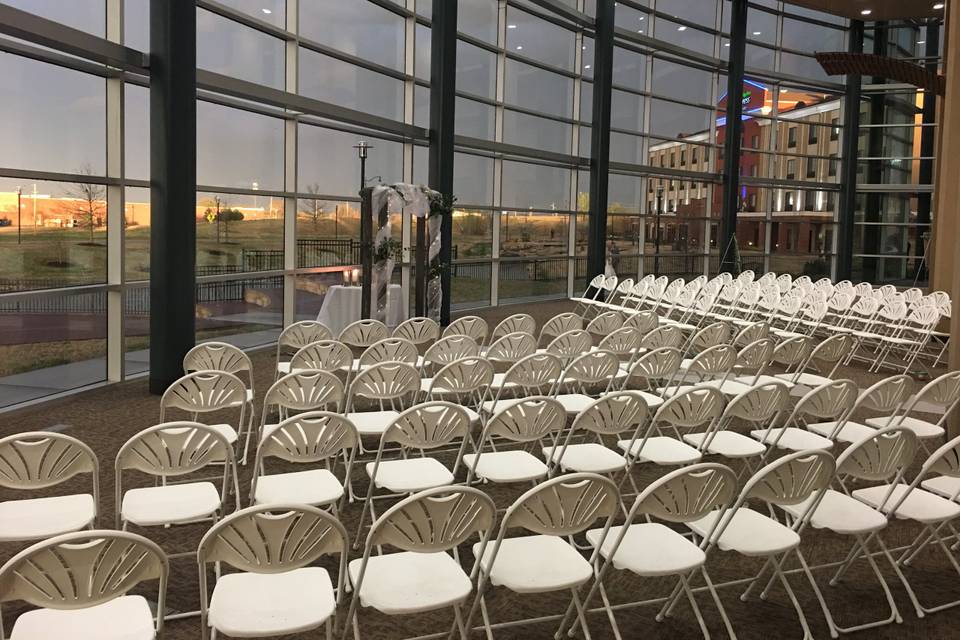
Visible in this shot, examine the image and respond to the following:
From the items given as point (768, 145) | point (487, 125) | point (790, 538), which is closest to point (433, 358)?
point (790, 538)

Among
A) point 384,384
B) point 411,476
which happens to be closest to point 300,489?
point 411,476

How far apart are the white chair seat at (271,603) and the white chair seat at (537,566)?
0.62 m

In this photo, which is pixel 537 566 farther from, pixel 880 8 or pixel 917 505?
pixel 880 8

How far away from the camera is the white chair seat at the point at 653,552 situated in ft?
10.1

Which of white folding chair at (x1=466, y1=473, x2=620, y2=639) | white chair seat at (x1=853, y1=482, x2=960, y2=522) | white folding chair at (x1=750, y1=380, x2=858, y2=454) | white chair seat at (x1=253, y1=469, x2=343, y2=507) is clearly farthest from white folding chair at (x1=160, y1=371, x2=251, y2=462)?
white chair seat at (x1=853, y1=482, x2=960, y2=522)

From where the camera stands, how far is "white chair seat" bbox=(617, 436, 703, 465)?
14.6 ft

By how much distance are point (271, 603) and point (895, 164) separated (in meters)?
22.2

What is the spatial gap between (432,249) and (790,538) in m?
9.94

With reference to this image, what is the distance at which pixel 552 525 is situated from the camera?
117 inches

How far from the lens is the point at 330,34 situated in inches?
457

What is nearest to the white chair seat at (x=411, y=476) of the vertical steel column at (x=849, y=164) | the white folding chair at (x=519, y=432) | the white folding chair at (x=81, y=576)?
the white folding chair at (x=519, y=432)

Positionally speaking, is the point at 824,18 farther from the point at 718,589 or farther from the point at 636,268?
the point at 718,589

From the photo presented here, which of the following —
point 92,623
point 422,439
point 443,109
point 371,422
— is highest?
point 443,109

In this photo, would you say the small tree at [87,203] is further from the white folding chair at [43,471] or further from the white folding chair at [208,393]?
the white folding chair at [43,471]
